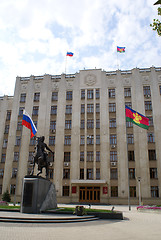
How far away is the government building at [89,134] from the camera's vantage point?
3894cm

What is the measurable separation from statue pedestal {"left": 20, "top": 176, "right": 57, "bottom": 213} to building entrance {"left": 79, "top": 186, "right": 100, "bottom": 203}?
22600 millimetres

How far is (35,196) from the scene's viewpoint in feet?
53.5

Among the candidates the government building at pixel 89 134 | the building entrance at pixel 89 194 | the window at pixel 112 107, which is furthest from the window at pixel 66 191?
the window at pixel 112 107

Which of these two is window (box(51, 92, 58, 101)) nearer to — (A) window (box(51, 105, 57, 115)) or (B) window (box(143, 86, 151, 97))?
(A) window (box(51, 105, 57, 115))

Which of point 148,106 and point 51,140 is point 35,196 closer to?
point 51,140

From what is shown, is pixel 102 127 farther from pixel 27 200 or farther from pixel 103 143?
pixel 27 200

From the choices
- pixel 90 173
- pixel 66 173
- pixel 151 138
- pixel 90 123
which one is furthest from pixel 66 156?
pixel 151 138

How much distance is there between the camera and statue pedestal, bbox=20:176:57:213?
1608 centimetres

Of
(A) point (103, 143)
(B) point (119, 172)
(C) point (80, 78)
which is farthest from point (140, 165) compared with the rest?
(C) point (80, 78)

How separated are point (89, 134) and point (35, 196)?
2747 centimetres

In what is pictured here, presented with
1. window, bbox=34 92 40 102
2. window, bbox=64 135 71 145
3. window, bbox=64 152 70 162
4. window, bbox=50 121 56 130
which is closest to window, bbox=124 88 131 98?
window, bbox=64 135 71 145

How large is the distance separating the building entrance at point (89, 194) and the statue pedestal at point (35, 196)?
22600mm

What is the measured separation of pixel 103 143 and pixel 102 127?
11.6 ft

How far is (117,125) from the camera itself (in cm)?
4266
